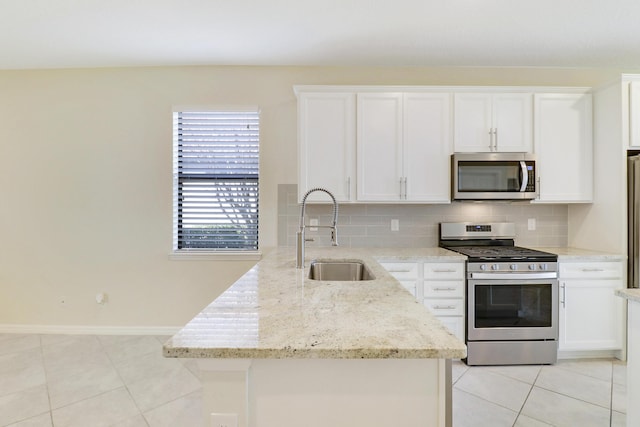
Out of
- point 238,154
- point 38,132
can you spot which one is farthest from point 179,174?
point 38,132

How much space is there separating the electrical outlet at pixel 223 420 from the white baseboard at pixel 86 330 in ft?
8.65

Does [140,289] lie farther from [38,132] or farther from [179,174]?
[38,132]

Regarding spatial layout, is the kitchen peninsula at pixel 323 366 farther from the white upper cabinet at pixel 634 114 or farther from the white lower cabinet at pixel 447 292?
the white upper cabinet at pixel 634 114

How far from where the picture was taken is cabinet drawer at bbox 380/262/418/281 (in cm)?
259

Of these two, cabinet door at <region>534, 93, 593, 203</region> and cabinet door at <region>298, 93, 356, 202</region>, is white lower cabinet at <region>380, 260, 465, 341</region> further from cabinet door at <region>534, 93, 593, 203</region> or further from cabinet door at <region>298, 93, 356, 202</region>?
cabinet door at <region>534, 93, 593, 203</region>

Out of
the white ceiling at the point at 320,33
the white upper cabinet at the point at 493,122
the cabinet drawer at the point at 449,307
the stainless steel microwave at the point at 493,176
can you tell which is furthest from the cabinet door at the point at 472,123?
the cabinet drawer at the point at 449,307

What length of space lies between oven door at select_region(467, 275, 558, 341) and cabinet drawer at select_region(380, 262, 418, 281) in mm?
449

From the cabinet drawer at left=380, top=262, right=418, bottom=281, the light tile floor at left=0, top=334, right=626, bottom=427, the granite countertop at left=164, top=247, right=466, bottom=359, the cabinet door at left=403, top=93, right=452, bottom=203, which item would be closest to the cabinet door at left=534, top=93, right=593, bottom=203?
the cabinet door at left=403, top=93, right=452, bottom=203

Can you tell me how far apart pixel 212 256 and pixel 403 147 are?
2185mm

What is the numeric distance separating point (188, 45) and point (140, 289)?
95.7 inches

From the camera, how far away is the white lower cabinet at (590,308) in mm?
2537

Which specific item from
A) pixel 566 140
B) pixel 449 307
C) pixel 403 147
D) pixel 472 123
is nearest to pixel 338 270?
pixel 449 307

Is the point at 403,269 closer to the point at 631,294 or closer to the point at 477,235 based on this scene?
the point at 477,235

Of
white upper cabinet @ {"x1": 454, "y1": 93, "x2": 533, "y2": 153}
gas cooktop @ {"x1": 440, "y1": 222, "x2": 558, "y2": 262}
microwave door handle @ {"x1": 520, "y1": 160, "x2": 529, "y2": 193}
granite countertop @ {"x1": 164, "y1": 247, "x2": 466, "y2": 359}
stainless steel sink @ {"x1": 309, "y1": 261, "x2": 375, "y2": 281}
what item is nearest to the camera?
granite countertop @ {"x1": 164, "y1": 247, "x2": 466, "y2": 359}
